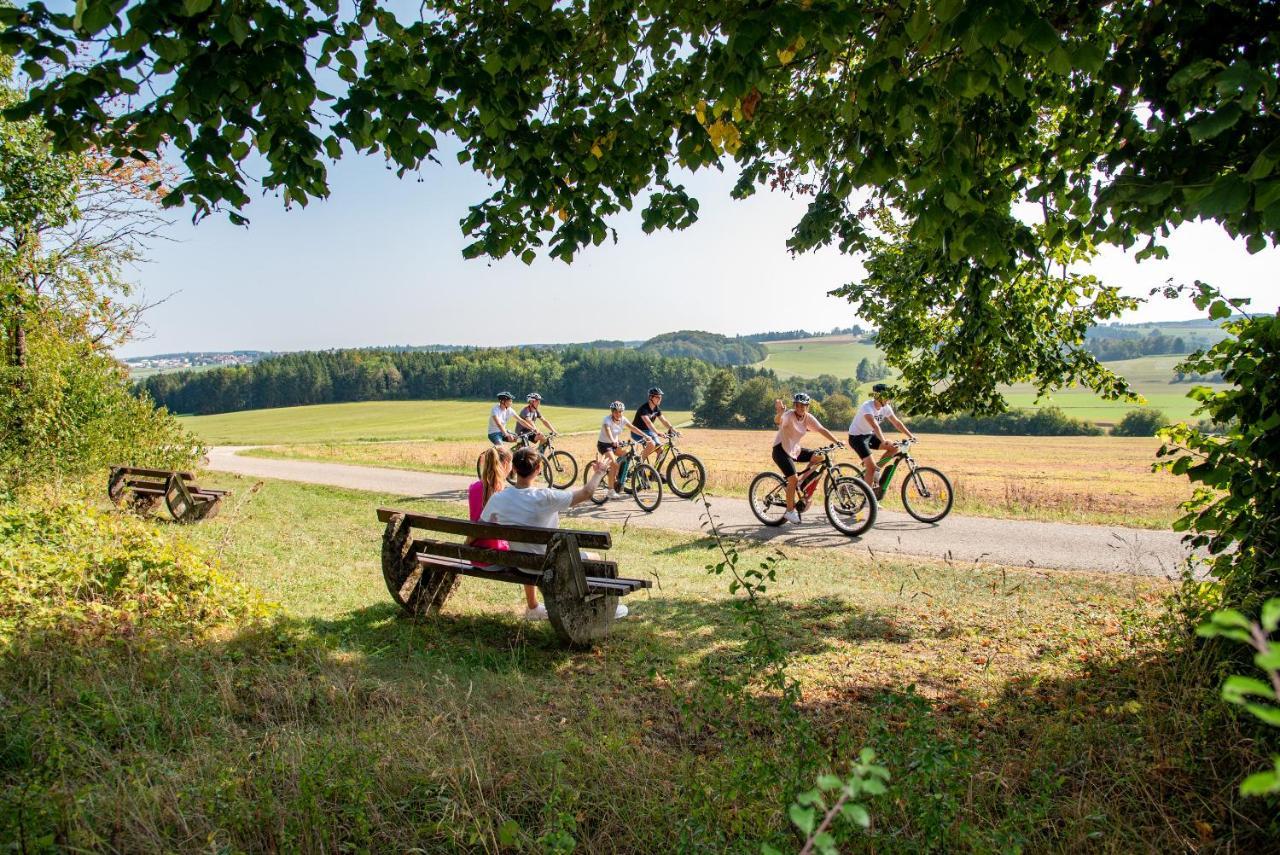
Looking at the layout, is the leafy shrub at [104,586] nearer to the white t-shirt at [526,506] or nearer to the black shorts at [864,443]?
the white t-shirt at [526,506]

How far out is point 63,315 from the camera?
16094 millimetres

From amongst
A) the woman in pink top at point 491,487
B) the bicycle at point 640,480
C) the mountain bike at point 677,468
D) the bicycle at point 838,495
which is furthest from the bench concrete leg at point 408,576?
the mountain bike at point 677,468

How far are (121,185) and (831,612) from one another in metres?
18.0

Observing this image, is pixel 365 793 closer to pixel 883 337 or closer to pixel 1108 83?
pixel 1108 83

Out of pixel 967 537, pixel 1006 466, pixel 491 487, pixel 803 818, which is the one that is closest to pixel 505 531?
pixel 491 487

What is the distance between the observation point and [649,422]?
555 inches

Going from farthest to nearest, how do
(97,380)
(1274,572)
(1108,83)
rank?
(97,380)
(1108,83)
(1274,572)

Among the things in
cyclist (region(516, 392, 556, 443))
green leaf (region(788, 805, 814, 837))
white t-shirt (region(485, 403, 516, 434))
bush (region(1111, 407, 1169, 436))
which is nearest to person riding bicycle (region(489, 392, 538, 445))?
white t-shirt (region(485, 403, 516, 434))

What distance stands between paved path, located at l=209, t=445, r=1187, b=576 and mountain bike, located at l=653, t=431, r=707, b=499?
34 centimetres

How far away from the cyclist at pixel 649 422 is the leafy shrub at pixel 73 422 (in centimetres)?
931

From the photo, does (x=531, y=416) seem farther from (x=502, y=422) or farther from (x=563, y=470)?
(x=563, y=470)

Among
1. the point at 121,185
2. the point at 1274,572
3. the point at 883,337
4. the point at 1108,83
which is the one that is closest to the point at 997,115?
the point at 1108,83

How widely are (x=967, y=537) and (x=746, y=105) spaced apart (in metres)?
7.14

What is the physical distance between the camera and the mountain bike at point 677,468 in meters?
13.7
